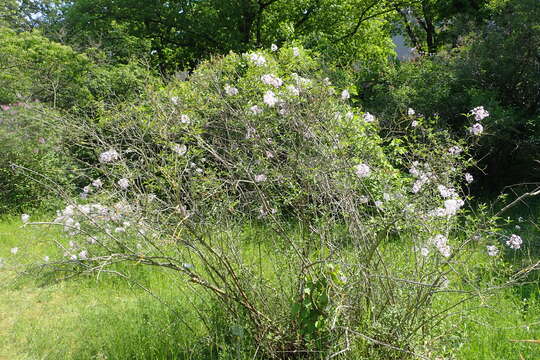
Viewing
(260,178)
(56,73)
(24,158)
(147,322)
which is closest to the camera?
(260,178)

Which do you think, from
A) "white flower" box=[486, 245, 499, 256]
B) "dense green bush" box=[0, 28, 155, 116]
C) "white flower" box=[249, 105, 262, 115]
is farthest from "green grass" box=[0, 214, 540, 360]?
"dense green bush" box=[0, 28, 155, 116]

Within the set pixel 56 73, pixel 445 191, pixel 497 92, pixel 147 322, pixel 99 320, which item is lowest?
pixel 99 320

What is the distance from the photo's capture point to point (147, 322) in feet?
10.1

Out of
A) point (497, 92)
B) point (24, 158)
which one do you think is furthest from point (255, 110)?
point (24, 158)

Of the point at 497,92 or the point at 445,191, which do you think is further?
the point at 497,92

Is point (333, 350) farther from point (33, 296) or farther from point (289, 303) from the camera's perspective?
point (33, 296)

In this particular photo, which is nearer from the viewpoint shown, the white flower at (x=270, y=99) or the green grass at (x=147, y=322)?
the green grass at (x=147, y=322)

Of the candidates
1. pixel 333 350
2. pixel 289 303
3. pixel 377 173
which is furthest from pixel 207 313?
pixel 377 173

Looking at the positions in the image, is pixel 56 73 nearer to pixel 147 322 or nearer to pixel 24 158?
pixel 24 158

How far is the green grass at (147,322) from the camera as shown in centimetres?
270

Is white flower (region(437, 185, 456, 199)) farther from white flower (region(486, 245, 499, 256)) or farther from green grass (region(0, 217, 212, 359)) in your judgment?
green grass (region(0, 217, 212, 359))

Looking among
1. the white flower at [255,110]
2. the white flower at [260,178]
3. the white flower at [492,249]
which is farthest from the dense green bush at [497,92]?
the white flower at [260,178]

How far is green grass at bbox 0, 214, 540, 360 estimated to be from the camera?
2703mm

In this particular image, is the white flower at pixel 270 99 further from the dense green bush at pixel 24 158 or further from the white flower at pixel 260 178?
the dense green bush at pixel 24 158
